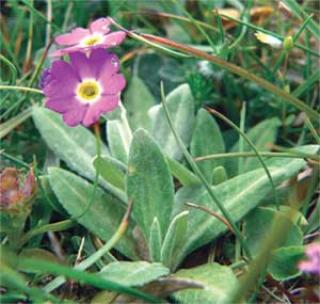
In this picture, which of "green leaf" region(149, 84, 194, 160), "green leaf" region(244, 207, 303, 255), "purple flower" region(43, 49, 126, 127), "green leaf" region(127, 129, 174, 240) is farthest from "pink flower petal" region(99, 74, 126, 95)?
"green leaf" region(244, 207, 303, 255)

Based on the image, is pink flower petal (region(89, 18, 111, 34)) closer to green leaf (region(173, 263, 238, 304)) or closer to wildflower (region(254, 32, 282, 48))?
wildflower (region(254, 32, 282, 48))

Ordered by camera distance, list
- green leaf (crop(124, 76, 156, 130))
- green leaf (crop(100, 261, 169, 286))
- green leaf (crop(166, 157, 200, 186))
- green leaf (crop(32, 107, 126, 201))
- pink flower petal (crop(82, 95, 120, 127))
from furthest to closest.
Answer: green leaf (crop(124, 76, 156, 130)) < green leaf (crop(32, 107, 126, 201)) < green leaf (crop(166, 157, 200, 186)) < pink flower petal (crop(82, 95, 120, 127)) < green leaf (crop(100, 261, 169, 286))

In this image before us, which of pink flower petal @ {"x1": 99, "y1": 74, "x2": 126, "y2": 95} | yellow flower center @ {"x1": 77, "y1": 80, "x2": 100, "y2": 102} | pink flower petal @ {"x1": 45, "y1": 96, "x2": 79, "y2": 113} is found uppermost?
pink flower petal @ {"x1": 99, "y1": 74, "x2": 126, "y2": 95}

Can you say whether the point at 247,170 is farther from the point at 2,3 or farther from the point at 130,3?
the point at 2,3

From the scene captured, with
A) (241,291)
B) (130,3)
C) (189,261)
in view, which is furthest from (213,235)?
(130,3)

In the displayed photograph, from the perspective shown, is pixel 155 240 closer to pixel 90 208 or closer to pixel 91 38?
pixel 90 208

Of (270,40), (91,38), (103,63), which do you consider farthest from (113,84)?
(270,40)

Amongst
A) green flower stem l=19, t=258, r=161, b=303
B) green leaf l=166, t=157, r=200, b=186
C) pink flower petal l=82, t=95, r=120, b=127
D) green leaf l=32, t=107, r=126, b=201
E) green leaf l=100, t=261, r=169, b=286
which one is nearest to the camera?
green flower stem l=19, t=258, r=161, b=303
